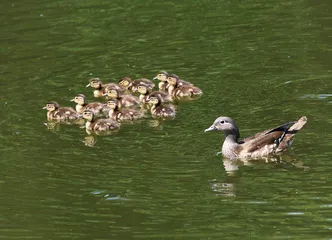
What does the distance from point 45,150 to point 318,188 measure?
3246 millimetres

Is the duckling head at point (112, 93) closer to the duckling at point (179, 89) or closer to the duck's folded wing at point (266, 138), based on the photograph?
the duckling at point (179, 89)

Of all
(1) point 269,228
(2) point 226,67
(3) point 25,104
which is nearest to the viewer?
(1) point 269,228

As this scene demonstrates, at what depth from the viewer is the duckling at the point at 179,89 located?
13.0 meters

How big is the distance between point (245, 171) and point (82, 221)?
2142 mm

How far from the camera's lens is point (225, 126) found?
11117 millimetres

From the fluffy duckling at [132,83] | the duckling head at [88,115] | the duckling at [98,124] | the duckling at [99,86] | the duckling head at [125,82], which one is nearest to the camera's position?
the duckling at [98,124]

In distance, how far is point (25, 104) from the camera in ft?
42.5

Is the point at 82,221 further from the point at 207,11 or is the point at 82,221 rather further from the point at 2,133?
the point at 207,11

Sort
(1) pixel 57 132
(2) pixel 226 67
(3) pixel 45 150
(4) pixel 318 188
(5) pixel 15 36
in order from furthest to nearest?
(5) pixel 15 36 < (2) pixel 226 67 < (1) pixel 57 132 < (3) pixel 45 150 < (4) pixel 318 188

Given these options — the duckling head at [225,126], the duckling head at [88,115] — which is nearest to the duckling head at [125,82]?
the duckling head at [88,115]

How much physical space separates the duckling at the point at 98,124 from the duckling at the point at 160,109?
0.59 m

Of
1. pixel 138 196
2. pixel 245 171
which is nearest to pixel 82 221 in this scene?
pixel 138 196

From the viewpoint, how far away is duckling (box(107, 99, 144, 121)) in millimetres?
12406

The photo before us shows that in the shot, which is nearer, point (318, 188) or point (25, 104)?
point (318, 188)
